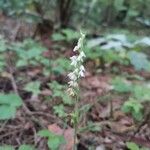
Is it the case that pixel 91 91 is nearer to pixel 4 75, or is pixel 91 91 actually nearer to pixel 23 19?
pixel 4 75

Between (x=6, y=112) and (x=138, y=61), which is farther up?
(x=138, y=61)

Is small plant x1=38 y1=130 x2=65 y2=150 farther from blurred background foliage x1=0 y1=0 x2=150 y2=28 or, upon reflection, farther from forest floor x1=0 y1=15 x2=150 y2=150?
blurred background foliage x1=0 y1=0 x2=150 y2=28

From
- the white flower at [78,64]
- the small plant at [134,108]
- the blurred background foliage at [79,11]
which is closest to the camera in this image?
the white flower at [78,64]

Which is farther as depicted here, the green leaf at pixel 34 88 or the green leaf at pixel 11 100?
the green leaf at pixel 34 88

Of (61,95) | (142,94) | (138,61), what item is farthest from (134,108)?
(61,95)

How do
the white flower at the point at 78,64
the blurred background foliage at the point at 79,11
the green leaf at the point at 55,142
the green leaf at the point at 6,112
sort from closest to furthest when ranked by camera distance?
the white flower at the point at 78,64, the green leaf at the point at 55,142, the green leaf at the point at 6,112, the blurred background foliage at the point at 79,11

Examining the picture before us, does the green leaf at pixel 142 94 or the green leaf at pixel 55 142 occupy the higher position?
the green leaf at pixel 142 94

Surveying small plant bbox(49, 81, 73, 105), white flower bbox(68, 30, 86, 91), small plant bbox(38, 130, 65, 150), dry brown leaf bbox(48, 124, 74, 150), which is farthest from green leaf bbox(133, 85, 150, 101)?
white flower bbox(68, 30, 86, 91)

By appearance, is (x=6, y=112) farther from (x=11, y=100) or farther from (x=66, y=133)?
(x=66, y=133)

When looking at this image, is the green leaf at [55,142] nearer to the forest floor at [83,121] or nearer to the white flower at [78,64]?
the forest floor at [83,121]

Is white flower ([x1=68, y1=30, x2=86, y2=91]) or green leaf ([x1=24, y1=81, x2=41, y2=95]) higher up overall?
white flower ([x1=68, y1=30, x2=86, y2=91])

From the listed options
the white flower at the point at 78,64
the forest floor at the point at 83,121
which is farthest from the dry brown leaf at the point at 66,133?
the white flower at the point at 78,64
